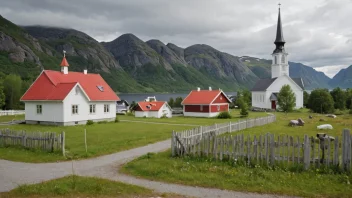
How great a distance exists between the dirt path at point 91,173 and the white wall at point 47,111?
2280cm

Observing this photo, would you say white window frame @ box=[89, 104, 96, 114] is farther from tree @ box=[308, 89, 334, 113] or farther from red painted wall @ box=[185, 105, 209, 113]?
tree @ box=[308, 89, 334, 113]

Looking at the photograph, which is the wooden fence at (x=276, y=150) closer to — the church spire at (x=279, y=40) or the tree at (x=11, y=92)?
the church spire at (x=279, y=40)

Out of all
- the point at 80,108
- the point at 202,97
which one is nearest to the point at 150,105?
the point at 202,97

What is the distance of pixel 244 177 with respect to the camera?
13.1 metres

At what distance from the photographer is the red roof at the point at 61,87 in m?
41.4

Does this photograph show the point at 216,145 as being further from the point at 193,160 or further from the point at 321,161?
the point at 321,161

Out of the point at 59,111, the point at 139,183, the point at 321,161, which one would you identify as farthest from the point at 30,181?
the point at 59,111

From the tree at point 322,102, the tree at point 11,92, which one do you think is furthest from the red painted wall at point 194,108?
the tree at point 11,92

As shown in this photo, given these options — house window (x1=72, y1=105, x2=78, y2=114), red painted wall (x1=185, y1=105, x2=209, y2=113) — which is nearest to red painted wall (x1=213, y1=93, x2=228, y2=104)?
red painted wall (x1=185, y1=105, x2=209, y2=113)

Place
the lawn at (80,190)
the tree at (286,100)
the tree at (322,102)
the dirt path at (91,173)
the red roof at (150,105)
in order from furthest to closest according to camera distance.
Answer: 1. the tree at (322,102)
2. the red roof at (150,105)
3. the tree at (286,100)
4. the dirt path at (91,173)
5. the lawn at (80,190)

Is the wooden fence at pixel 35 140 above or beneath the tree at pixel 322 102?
beneath

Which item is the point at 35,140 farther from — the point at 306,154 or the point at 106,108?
the point at 106,108

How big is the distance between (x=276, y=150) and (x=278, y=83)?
2744 inches

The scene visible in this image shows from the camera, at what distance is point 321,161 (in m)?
13.9
